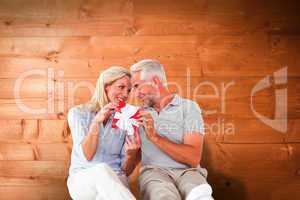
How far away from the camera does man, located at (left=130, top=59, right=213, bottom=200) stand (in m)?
2.24

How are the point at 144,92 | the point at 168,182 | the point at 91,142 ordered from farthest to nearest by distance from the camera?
the point at 144,92, the point at 91,142, the point at 168,182

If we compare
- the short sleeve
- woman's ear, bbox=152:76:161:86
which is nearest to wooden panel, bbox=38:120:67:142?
woman's ear, bbox=152:76:161:86

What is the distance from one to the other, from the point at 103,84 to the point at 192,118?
583 millimetres

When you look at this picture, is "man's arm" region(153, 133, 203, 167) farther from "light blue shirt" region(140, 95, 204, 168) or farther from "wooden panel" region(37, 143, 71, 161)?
"wooden panel" region(37, 143, 71, 161)

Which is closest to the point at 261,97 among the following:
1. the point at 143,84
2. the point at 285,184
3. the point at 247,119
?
the point at 247,119

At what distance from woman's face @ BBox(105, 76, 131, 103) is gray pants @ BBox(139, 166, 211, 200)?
44 cm

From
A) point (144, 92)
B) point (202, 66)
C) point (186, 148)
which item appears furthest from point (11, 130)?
point (202, 66)

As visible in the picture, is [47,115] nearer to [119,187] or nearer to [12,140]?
[12,140]

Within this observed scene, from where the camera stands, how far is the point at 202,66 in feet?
7.80

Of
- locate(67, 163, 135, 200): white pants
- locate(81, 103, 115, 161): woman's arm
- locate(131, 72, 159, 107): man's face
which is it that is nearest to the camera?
locate(67, 163, 135, 200): white pants

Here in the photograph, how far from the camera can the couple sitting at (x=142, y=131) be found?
2.25 metres

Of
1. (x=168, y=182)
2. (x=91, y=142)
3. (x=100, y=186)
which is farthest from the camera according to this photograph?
(x=91, y=142)

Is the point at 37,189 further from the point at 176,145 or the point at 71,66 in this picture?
the point at 176,145

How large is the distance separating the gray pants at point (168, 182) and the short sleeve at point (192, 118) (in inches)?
9.2
